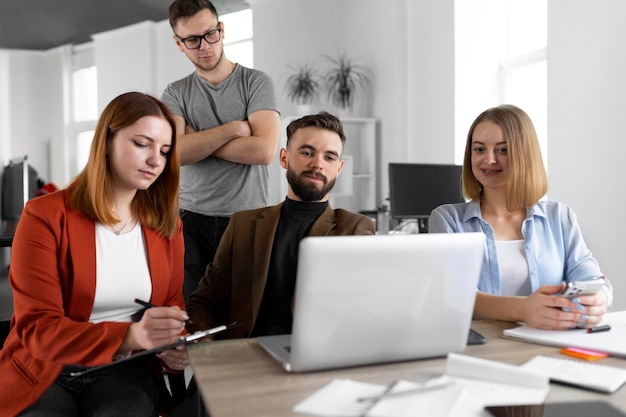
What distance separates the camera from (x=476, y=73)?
4.32 meters

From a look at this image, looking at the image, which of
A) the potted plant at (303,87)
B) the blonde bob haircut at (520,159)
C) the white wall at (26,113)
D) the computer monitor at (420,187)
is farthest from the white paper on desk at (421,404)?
the white wall at (26,113)

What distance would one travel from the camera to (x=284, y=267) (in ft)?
5.74

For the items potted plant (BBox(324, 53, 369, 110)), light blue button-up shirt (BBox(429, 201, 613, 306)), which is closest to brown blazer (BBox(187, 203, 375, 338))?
light blue button-up shirt (BBox(429, 201, 613, 306))

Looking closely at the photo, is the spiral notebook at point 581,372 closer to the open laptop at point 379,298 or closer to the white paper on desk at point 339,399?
the open laptop at point 379,298

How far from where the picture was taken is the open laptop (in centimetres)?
101

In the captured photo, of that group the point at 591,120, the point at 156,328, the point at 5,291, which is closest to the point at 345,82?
the point at 591,120

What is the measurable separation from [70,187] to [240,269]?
509 mm

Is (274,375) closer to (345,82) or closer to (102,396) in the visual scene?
(102,396)

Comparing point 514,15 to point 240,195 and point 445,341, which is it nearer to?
point 240,195

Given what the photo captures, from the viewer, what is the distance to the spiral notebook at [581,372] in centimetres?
100

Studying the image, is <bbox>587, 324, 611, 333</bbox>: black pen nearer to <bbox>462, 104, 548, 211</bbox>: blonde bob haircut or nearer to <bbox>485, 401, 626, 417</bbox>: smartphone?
<bbox>485, 401, 626, 417</bbox>: smartphone

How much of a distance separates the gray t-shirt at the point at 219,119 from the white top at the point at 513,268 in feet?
3.30

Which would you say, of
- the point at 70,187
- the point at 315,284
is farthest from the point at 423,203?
the point at 315,284

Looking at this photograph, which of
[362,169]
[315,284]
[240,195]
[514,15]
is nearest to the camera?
[315,284]
